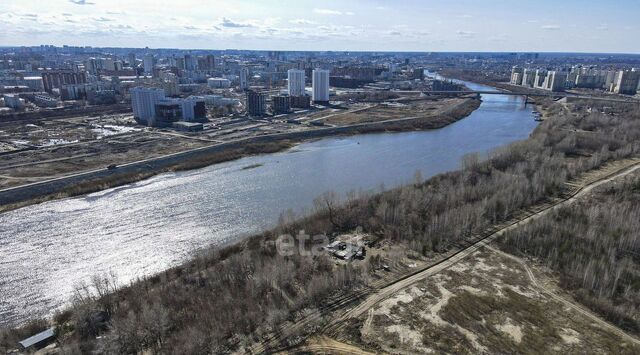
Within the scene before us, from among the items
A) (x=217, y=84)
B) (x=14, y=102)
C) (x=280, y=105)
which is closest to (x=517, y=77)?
(x=217, y=84)

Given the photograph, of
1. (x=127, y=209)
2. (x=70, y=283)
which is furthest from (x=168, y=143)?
(x=70, y=283)

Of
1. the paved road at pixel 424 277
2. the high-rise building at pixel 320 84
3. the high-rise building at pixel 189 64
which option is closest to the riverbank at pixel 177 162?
the high-rise building at pixel 320 84

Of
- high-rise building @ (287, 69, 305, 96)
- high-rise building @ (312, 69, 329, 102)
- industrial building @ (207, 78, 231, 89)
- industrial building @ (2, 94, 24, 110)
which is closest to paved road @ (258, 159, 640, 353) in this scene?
high-rise building @ (312, 69, 329, 102)

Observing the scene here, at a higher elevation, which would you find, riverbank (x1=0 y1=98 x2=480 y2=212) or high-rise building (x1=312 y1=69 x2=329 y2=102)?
high-rise building (x1=312 y1=69 x2=329 y2=102)

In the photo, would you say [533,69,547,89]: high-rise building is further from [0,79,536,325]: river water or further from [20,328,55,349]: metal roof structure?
[20,328,55,349]: metal roof structure

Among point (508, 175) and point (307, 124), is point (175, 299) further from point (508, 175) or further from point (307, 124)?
point (307, 124)

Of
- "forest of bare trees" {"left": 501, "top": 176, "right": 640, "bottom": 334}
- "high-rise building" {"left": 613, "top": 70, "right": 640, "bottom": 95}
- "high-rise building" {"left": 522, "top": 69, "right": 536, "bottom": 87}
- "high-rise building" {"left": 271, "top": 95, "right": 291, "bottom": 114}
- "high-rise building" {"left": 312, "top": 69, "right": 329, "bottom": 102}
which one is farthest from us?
"high-rise building" {"left": 522, "top": 69, "right": 536, "bottom": 87}
